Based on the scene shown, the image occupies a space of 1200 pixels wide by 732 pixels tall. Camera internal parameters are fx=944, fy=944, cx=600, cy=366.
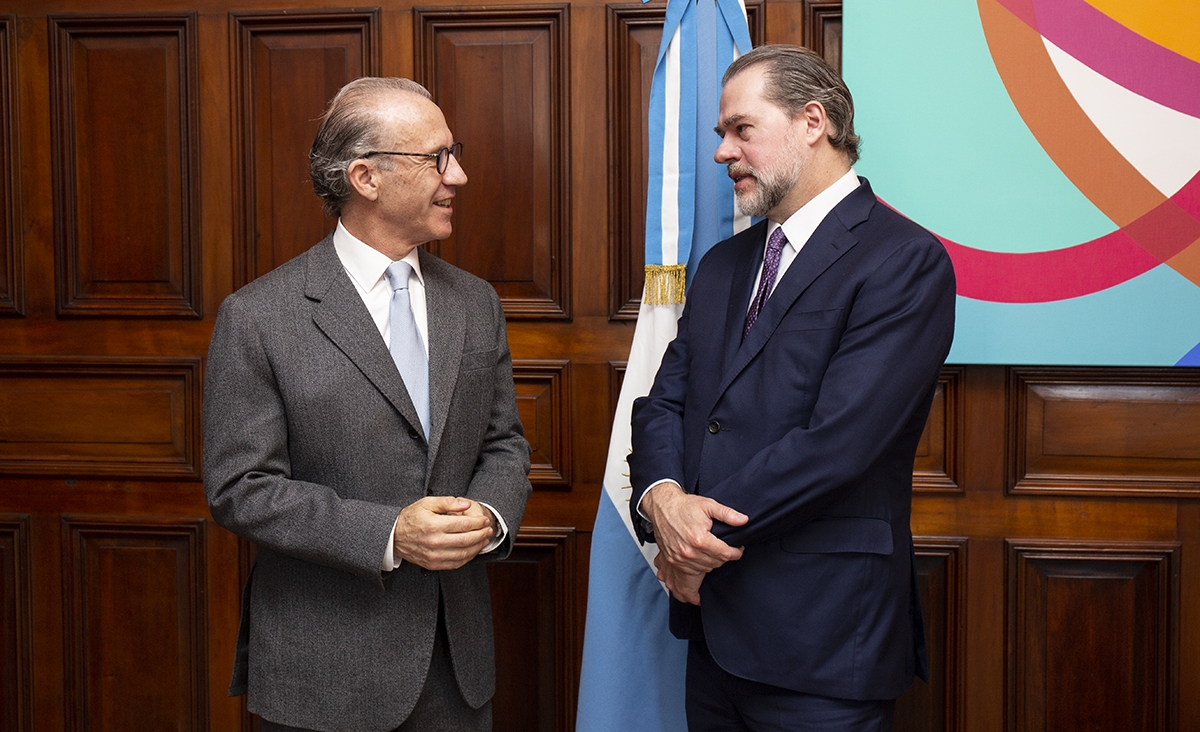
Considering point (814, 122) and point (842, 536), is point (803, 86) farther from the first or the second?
point (842, 536)

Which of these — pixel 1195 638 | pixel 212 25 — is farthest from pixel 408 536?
pixel 1195 638

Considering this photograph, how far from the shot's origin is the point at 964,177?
2.53m

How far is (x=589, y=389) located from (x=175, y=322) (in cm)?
129

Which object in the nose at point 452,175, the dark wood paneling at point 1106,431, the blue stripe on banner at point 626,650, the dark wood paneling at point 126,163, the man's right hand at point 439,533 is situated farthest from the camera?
the dark wood paneling at point 126,163

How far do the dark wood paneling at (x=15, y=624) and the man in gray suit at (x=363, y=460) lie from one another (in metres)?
1.54

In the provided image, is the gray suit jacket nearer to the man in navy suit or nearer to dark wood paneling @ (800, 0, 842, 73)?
the man in navy suit

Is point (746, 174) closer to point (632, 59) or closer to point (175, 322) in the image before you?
point (632, 59)

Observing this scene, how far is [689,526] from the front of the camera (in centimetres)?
178

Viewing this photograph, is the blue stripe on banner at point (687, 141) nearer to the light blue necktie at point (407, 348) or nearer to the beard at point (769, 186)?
the beard at point (769, 186)

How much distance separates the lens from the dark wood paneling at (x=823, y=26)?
266cm

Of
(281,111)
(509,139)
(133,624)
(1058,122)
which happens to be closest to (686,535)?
(509,139)

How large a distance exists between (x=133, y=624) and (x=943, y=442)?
2.53 metres

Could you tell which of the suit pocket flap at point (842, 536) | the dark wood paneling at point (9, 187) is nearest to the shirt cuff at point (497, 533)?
the suit pocket flap at point (842, 536)

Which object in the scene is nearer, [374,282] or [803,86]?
[374,282]
